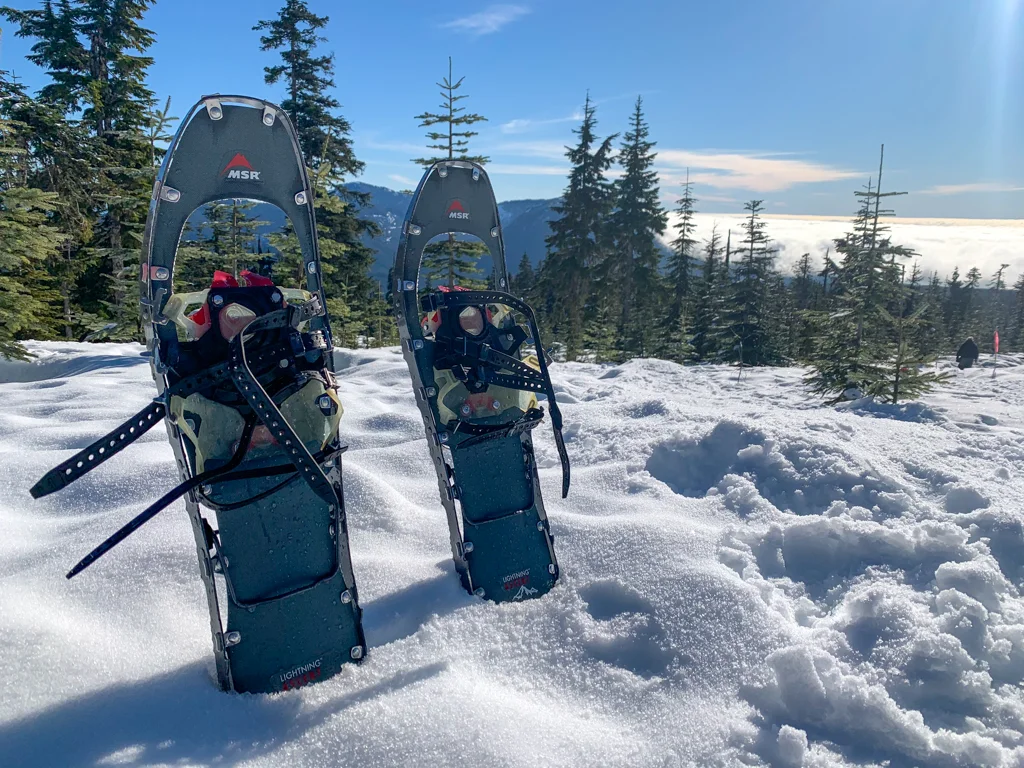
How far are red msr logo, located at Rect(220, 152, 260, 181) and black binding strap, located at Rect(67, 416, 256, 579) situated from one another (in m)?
1.14

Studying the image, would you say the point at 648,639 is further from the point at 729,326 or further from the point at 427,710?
the point at 729,326

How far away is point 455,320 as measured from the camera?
331 cm

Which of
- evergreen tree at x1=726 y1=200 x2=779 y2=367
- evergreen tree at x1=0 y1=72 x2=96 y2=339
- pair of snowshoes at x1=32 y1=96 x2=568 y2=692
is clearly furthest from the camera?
evergreen tree at x1=726 y1=200 x2=779 y2=367

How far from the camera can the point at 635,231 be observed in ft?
108

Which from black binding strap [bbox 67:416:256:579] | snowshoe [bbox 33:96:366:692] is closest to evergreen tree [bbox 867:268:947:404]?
snowshoe [bbox 33:96:366:692]

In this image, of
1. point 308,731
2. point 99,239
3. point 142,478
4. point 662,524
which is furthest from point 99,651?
point 99,239

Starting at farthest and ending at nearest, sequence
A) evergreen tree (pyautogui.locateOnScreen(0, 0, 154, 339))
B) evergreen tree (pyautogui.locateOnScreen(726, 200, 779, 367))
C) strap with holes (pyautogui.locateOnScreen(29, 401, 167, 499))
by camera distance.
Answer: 1. evergreen tree (pyautogui.locateOnScreen(726, 200, 779, 367))
2. evergreen tree (pyautogui.locateOnScreen(0, 0, 154, 339))
3. strap with holes (pyautogui.locateOnScreen(29, 401, 167, 499))

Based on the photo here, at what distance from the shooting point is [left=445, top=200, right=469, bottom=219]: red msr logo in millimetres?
3596

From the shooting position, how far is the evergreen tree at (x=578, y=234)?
30828 mm

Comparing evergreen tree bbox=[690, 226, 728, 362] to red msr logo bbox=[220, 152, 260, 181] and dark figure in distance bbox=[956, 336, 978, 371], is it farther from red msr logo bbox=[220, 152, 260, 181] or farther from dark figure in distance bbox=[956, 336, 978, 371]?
red msr logo bbox=[220, 152, 260, 181]

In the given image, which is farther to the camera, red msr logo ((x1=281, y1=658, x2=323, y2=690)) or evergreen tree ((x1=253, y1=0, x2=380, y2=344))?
evergreen tree ((x1=253, y1=0, x2=380, y2=344))

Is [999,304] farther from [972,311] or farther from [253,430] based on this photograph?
[253,430]

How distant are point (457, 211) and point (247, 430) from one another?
2.02 m

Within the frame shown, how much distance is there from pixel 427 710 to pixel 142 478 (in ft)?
9.19
